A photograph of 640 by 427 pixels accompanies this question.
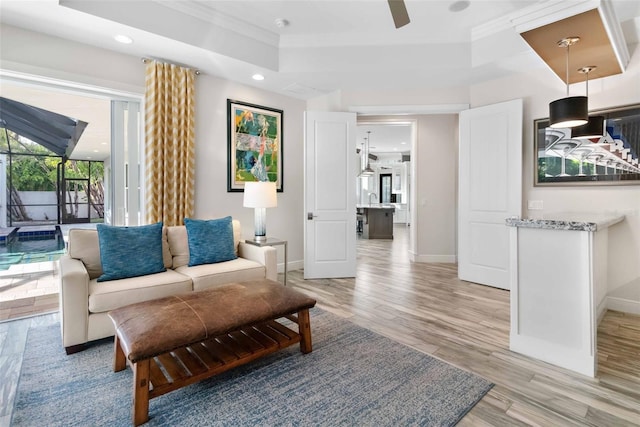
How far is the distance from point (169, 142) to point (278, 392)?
297 centimetres

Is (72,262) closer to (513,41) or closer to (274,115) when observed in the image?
(274,115)

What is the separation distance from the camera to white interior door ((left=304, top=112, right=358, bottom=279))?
444cm

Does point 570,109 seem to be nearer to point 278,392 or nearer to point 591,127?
point 591,127

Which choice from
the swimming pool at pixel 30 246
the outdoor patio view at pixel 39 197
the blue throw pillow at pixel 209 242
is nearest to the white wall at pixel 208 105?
the blue throw pillow at pixel 209 242

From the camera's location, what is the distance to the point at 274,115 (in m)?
4.62

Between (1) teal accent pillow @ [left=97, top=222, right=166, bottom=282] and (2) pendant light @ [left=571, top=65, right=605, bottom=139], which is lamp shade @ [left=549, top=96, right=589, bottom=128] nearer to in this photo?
(2) pendant light @ [left=571, top=65, right=605, bottom=139]

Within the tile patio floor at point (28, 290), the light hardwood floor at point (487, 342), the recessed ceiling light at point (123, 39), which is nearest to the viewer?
the light hardwood floor at point (487, 342)

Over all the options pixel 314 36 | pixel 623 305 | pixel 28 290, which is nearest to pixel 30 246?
pixel 28 290

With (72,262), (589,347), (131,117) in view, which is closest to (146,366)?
(72,262)

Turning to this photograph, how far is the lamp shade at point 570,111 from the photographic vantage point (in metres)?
2.67

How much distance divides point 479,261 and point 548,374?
228cm

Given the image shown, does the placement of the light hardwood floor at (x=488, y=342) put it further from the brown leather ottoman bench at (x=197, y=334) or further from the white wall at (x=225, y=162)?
the brown leather ottoman bench at (x=197, y=334)

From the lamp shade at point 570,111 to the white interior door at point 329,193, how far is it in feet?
7.66

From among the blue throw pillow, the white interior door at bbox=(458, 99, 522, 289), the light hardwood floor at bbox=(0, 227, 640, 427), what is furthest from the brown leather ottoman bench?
the white interior door at bbox=(458, 99, 522, 289)
